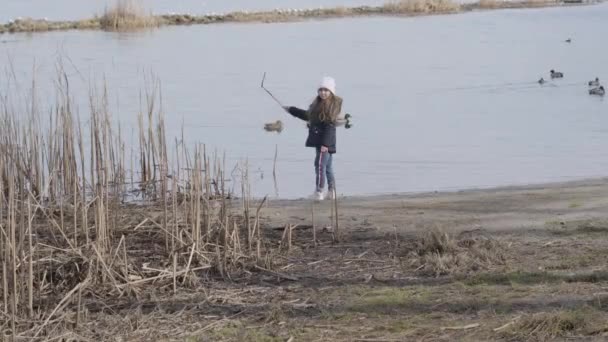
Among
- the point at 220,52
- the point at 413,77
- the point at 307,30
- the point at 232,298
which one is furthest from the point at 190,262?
the point at 307,30

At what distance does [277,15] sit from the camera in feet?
152

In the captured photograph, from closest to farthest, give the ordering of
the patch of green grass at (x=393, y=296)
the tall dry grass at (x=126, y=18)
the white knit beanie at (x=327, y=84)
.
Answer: the patch of green grass at (x=393, y=296)
the white knit beanie at (x=327, y=84)
the tall dry grass at (x=126, y=18)

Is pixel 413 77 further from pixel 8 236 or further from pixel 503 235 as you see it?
pixel 8 236

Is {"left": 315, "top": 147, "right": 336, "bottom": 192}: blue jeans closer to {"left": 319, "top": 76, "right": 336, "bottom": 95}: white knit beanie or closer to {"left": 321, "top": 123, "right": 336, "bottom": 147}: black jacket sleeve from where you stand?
{"left": 321, "top": 123, "right": 336, "bottom": 147}: black jacket sleeve

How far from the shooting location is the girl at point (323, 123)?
12.2 metres

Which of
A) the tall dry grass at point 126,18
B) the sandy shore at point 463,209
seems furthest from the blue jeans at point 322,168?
the tall dry grass at point 126,18

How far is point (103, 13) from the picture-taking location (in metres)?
43.7

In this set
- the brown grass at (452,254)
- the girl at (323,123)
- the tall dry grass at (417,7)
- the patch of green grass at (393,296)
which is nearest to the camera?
the patch of green grass at (393,296)

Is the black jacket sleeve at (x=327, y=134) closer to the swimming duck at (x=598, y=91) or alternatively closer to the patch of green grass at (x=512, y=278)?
the patch of green grass at (x=512, y=278)

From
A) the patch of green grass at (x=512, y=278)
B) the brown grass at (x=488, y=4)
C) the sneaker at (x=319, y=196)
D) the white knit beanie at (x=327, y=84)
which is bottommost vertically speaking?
the sneaker at (x=319, y=196)

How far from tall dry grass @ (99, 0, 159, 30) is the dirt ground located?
106 ft

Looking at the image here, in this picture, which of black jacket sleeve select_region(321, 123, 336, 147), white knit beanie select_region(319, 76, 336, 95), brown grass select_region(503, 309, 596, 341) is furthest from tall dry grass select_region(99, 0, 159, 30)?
brown grass select_region(503, 309, 596, 341)

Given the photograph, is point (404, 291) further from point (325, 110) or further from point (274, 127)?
point (274, 127)

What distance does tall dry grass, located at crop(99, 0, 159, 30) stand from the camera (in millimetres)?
41906
